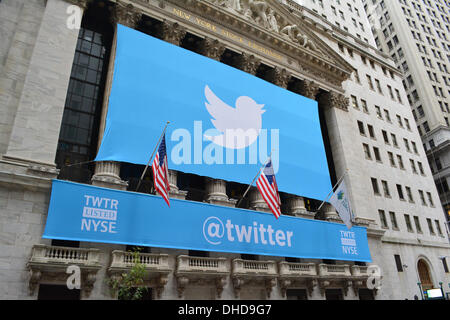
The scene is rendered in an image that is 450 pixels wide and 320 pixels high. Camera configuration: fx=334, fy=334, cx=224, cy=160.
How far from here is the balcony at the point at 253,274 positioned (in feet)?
74.3

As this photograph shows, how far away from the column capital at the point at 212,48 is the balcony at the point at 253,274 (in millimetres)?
18425

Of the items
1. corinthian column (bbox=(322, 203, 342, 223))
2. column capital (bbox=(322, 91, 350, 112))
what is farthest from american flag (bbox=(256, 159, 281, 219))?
column capital (bbox=(322, 91, 350, 112))

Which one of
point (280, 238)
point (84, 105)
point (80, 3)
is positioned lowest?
point (280, 238)

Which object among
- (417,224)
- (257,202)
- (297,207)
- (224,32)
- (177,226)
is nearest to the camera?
(177,226)

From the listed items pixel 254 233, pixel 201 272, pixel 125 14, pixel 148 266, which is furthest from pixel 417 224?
pixel 125 14

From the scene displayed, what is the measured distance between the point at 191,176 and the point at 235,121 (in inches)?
233

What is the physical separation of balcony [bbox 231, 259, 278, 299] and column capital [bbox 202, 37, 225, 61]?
1843cm

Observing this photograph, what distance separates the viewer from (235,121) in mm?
28219

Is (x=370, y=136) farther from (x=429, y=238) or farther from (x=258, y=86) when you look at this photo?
(x=258, y=86)

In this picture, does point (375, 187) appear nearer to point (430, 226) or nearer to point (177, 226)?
point (430, 226)

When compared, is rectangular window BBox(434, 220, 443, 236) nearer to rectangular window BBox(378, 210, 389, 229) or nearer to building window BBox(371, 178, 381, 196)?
rectangular window BBox(378, 210, 389, 229)

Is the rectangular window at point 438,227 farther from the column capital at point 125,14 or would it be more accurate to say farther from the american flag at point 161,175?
the column capital at point 125,14

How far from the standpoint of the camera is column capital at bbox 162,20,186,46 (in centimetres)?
2884

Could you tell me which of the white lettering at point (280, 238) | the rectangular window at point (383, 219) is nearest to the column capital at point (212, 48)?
the white lettering at point (280, 238)
